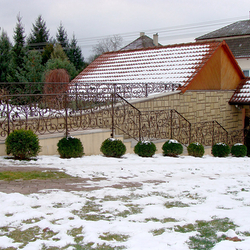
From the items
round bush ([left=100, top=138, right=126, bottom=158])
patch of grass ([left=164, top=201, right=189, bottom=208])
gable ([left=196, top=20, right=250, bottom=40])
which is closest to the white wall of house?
gable ([left=196, top=20, right=250, bottom=40])

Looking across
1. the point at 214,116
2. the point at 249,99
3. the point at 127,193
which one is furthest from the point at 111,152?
the point at 249,99

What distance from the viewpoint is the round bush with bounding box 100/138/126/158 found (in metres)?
8.90

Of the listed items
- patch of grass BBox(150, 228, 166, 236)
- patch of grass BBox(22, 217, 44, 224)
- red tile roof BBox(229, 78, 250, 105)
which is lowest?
patch of grass BBox(150, 228, 166, 236)

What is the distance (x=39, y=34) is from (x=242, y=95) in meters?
25.4

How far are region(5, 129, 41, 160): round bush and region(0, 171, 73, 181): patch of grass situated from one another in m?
1.30

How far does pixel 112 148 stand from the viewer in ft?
29.2

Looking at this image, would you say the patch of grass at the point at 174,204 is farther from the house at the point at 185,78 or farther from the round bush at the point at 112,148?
the house at the point at 185,78

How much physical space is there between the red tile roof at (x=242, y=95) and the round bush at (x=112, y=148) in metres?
10.3

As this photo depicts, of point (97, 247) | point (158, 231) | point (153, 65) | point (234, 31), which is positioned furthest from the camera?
point (234, 31)

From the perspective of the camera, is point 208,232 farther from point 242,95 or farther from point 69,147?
point 242,95

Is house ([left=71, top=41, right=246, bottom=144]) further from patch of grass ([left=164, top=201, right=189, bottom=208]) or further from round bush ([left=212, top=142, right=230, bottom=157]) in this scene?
patch of grass ([left=164, top=201, right=189, bottom=208])

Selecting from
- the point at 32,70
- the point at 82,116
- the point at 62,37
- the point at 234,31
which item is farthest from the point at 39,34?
the point at 82,116

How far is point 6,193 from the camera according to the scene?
491 centimetres

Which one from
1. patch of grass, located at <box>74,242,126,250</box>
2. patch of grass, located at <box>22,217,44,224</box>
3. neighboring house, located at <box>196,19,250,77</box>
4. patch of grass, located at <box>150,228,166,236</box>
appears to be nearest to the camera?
patch of grass, located at <box>74,242,126,250</box>
